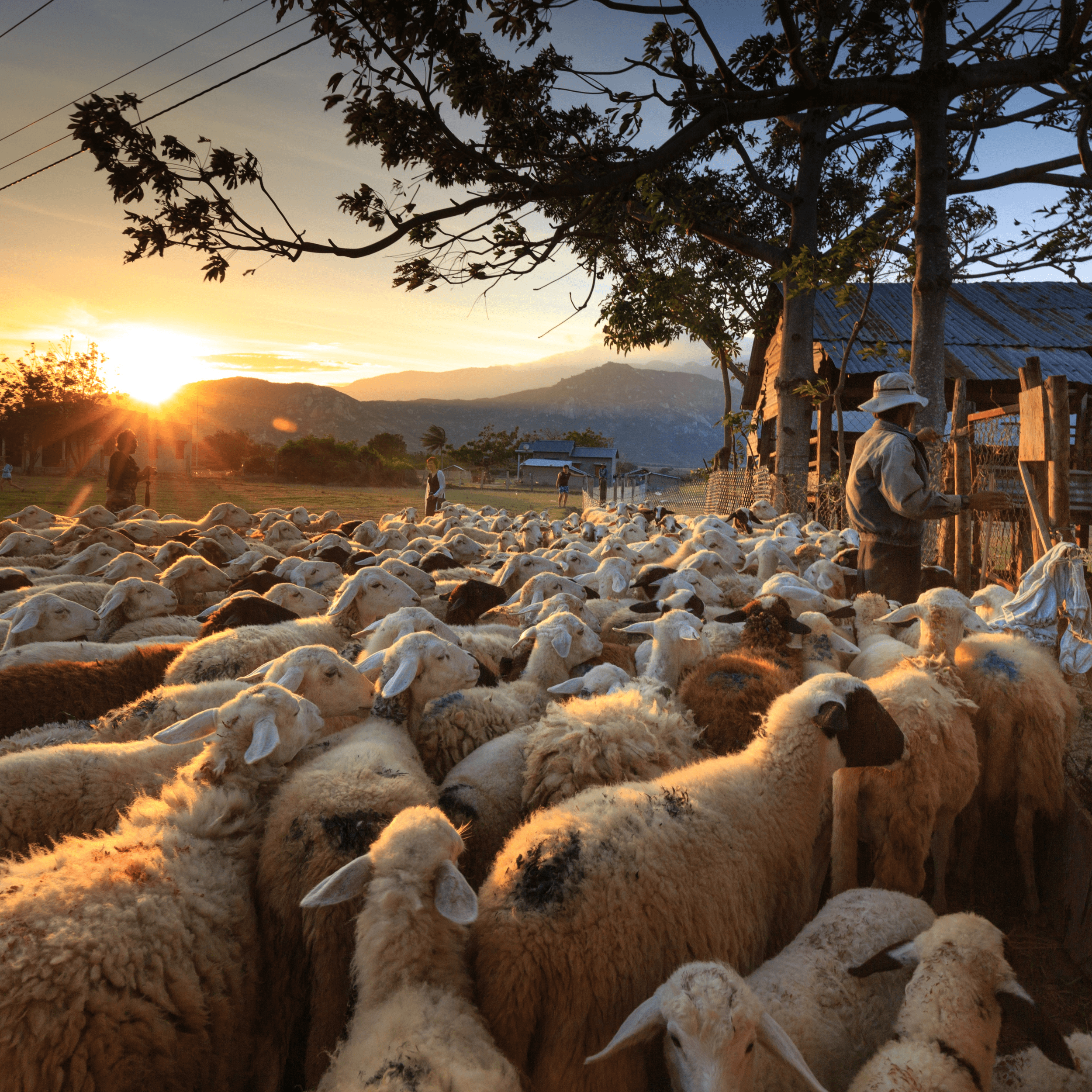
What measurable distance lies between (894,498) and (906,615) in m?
1.07

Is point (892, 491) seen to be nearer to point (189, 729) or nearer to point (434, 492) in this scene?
point (189, 729)

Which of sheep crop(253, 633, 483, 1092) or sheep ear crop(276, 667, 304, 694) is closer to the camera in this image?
sheep crop(253, 633, 483, 1092)

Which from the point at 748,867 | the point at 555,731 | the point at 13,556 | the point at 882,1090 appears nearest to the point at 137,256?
the point at 13,556

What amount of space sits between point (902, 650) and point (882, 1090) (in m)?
3.17

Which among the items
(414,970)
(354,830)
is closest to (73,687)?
(354,830)

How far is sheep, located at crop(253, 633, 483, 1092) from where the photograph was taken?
2.09 metres

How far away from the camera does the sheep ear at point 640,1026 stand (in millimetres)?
1649

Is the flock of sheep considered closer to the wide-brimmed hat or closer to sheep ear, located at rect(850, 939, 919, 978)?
sheep ear, located at rect(850, 939, 919, 978)

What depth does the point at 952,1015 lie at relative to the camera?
6.10 feet

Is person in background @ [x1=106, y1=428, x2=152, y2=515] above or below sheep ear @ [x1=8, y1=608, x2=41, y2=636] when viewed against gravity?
above

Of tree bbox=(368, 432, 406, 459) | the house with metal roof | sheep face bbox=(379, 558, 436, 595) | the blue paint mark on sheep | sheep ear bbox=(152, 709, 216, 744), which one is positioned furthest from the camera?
tree bbox=(368, 432, 406, 459)

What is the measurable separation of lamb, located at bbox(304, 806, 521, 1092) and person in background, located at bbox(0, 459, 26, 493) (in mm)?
35758

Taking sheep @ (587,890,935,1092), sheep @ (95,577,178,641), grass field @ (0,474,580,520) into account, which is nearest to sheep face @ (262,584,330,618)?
sheep @ (95,577,178,641)

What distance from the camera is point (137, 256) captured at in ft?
25.4
